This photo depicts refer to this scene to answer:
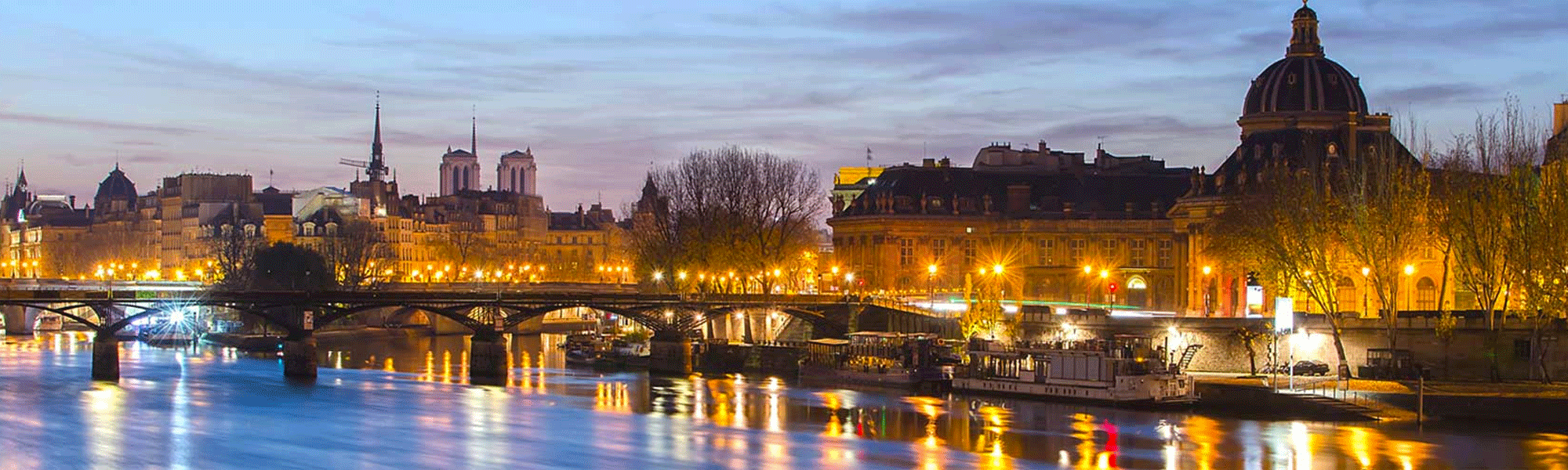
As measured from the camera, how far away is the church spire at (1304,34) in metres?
116

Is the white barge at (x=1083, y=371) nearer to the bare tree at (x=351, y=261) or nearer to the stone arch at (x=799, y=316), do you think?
the stone arch at (x=799, y=316)

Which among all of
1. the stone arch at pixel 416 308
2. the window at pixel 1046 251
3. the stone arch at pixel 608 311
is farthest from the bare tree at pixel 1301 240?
the window at pixel 1046 251

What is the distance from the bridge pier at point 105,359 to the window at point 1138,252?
6243 cm

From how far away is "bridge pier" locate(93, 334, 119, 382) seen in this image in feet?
309

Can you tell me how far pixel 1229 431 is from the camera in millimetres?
70188

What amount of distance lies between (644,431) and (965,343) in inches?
973

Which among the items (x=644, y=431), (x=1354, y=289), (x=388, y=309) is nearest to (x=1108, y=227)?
(x=1354, y=289)

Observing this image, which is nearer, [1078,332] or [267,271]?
[1078,332]

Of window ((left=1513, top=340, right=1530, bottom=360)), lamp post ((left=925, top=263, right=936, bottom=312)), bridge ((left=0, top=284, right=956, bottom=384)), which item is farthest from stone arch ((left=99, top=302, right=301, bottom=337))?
window ((left=1513, top=340, right=1530, bottom=360))

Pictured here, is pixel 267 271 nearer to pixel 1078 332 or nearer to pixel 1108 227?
pixel 1108 227

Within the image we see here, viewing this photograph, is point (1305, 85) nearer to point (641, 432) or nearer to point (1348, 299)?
point (1348, 299)

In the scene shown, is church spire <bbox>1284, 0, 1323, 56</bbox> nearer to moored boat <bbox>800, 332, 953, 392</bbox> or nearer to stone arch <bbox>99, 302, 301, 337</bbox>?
moored boat <bbox>800, 332, 953, 392</bbox>

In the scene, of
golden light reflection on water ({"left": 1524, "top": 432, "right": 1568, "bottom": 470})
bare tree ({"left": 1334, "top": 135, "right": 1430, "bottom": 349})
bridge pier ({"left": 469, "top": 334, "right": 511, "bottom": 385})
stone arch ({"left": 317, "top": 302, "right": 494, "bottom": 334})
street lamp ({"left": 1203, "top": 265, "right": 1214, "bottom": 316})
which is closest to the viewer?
golden light reflection on water ({"left": 1524, "top": 432, "right": 1568, "bottom": 470})

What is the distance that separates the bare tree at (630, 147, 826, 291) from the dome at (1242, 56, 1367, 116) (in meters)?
24.7
